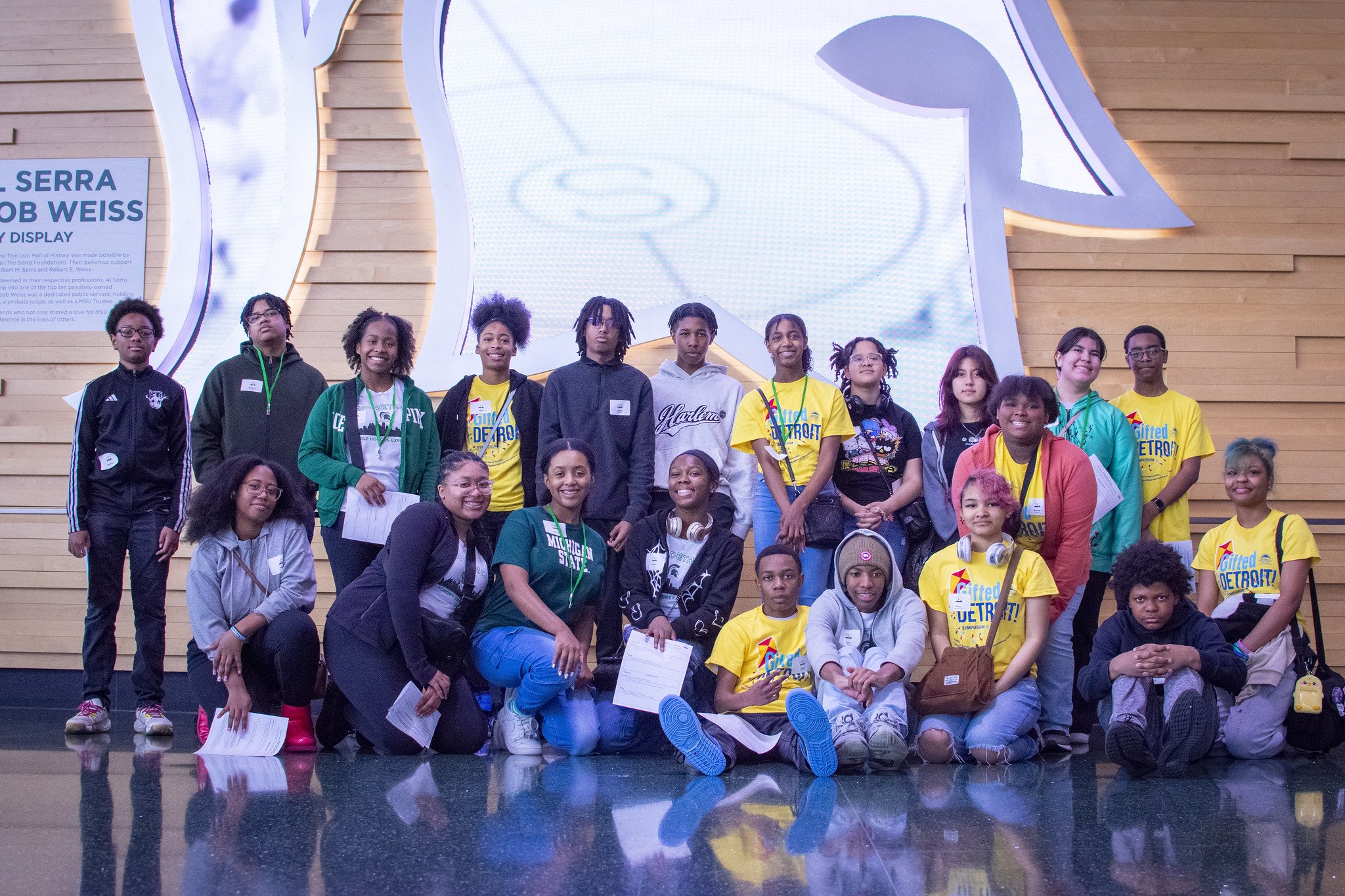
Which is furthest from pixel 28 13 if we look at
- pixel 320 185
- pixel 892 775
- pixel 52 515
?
pixel 892 775

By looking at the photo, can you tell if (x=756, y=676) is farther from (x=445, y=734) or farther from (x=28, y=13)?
(x=28, y=13)

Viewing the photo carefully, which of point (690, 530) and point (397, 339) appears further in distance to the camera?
point (397, 339)

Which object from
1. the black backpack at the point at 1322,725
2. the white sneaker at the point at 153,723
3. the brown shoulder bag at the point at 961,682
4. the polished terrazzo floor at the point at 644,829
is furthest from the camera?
the white sneaker at the point at 153,723

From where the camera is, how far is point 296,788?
2391 millimetres

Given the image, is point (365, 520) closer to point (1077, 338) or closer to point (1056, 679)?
point (1056, 679)

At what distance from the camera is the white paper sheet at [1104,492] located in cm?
341

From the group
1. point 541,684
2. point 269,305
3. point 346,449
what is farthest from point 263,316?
point 541,684

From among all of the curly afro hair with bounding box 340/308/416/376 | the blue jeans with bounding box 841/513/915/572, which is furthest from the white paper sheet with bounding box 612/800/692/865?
the curly afro hair with bounding box 340/308/416/376

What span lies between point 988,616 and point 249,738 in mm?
2247

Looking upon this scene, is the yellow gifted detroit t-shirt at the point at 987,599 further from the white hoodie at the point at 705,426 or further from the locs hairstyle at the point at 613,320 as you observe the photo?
the locs hairstyle at the point at 613,320

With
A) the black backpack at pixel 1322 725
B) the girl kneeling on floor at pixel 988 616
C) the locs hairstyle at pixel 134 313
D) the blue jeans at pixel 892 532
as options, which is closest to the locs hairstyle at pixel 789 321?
the blue jeans at pixel 892 532

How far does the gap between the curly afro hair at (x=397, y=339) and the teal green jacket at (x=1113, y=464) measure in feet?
7.67

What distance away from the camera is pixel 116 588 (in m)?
3.72

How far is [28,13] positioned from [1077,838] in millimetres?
5453
